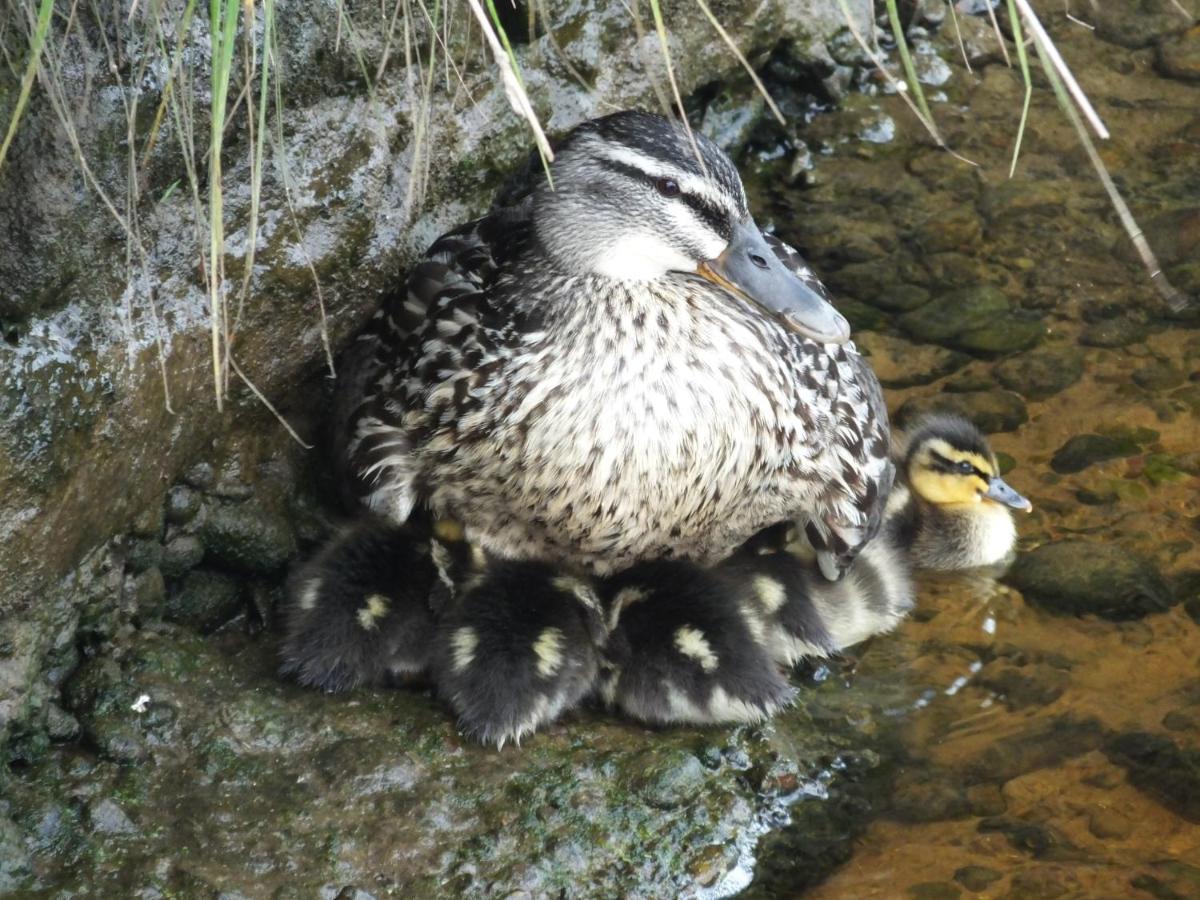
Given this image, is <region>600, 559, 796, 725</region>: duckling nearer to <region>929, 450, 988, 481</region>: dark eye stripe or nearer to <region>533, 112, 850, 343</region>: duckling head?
<region>533, 112, 850, 343</region>: duckling head

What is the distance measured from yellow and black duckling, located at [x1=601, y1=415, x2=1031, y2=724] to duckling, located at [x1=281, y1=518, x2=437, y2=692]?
38 cm

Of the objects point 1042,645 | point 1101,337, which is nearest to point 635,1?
point 1042,645

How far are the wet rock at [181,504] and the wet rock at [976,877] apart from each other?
165 centimetres

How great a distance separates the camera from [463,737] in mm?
3158

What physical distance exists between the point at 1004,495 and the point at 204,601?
70.2 inches

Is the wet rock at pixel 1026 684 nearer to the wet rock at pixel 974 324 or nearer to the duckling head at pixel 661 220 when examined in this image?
the duckling head at pixel 661 220

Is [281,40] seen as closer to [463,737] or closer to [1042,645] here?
[463,737]

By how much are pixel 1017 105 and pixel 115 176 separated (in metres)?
2.98

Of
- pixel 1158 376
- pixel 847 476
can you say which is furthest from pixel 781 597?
pixel 1158 376

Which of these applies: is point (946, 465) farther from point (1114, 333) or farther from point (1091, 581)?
point (1114, 333)

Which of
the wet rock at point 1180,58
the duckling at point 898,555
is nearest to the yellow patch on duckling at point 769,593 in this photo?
the duckling at point 898,555

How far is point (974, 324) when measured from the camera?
4367 mm

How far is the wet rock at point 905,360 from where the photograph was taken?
429cm

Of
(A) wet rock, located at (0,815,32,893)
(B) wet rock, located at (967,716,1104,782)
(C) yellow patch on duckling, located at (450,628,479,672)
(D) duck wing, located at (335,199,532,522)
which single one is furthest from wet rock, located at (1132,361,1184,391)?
(A) wet rock, located at (0,815,32,893)
